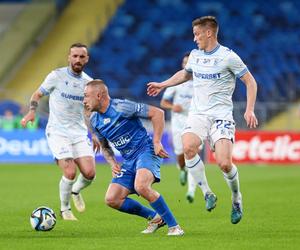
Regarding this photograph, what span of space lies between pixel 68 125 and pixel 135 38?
22.2 meters

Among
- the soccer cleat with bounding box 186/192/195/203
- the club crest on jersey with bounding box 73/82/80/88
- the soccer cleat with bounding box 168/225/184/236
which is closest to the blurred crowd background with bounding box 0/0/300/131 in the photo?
the soccer cleat with bounding box 186/192/195/203

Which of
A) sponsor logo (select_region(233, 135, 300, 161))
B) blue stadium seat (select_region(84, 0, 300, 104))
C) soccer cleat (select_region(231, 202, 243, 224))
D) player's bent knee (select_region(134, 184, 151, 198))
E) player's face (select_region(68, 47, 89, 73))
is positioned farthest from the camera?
blue stadium seat (select_region(84, 0, 300, 104))

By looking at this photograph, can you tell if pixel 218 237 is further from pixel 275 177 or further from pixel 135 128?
pixel 275 177

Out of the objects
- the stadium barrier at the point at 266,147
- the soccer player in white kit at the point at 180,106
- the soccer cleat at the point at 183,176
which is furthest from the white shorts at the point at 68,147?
the stadium barrier at the point at 266,147

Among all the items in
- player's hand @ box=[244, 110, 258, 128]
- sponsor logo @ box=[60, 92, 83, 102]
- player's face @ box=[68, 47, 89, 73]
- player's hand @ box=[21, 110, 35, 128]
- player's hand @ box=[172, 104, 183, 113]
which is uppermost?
player's hand @ box=[172, 104, 183, 113]

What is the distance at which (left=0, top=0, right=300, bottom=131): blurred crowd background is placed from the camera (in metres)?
32.8

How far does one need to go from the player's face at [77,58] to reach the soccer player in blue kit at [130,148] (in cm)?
212

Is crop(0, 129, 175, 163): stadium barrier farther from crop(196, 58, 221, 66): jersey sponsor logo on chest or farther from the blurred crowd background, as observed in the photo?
crop(196, 58, 221, 66): jersey sponsor logo on chest

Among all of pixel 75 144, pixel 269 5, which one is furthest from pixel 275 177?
pixel 269 5

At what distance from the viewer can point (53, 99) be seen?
13898 millimetres

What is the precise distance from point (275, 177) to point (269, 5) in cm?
1448

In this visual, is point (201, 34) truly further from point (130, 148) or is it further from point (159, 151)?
point (159, 151)

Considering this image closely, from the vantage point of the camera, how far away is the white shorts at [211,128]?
11.8 m

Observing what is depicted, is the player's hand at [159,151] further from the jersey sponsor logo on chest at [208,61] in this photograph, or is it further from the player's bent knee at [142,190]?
the jersey sponsor logo on chest at [208,61]
